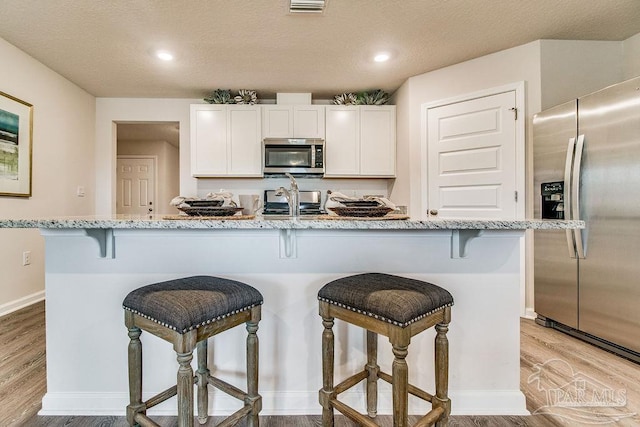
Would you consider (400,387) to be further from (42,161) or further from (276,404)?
(42,161)

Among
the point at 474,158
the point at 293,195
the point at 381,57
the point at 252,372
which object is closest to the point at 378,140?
the point at 381,57

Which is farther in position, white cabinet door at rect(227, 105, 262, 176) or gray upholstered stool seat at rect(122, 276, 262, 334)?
white cabinet door at rect(227, 105, 262, 176)

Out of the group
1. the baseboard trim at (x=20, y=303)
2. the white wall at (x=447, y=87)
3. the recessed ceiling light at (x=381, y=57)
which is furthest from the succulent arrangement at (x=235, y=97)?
the baseboard trim at (x=20, y=303)

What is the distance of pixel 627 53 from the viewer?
8.29 ft

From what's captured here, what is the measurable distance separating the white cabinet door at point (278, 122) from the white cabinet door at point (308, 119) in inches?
3.2

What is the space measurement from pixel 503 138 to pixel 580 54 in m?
0.88

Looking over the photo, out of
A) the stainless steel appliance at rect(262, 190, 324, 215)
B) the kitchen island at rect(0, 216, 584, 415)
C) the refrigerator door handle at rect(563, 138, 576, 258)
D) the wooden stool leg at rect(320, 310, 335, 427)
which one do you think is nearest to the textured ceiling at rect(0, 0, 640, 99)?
the refrigerator door handle at rect(563, 138, 576, 258)

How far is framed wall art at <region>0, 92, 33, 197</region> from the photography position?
101 inches

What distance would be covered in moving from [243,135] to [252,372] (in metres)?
2.92

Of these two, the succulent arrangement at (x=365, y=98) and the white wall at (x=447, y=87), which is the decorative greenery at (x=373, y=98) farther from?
the white wall at (x=447, y=87)

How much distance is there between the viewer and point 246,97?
3.55 meters

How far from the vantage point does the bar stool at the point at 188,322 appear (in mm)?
941

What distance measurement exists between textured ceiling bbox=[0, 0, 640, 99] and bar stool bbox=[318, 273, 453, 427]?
1937mm

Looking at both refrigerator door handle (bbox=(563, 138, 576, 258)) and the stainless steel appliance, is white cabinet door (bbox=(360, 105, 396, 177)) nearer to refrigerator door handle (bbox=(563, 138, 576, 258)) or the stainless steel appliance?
the stainless steel appliance
